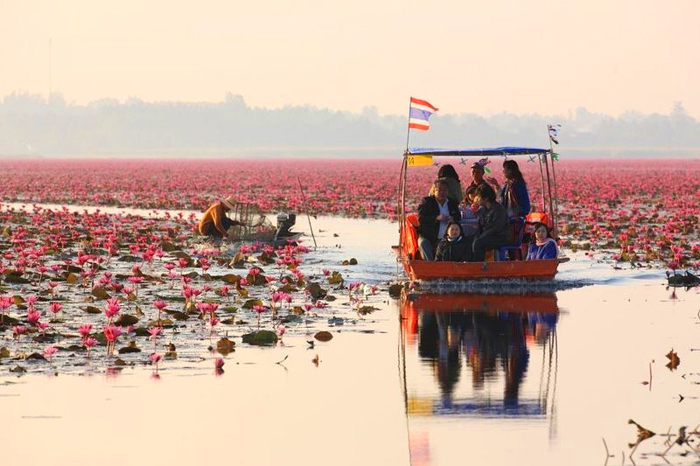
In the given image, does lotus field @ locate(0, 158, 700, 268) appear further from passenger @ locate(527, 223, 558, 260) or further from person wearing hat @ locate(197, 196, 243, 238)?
person wearing hat @ locate(197, 196, 243, 238)

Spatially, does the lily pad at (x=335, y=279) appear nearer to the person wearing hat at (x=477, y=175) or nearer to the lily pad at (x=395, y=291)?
the lily pad at (x=395, y=291)

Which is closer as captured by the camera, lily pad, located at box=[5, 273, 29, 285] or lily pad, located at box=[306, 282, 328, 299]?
lily pad, located at box=[306, 282, 328, 299]

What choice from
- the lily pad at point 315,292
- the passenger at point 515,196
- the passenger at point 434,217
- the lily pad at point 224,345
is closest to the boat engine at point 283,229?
the passenger at point 515,196

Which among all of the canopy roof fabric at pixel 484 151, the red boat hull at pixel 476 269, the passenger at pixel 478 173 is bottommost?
the red boat hull at pixel 476 269

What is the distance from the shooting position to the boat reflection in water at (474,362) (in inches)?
385

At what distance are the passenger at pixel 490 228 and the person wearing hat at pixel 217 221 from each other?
810 centimetres

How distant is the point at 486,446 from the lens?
8828 millimetres

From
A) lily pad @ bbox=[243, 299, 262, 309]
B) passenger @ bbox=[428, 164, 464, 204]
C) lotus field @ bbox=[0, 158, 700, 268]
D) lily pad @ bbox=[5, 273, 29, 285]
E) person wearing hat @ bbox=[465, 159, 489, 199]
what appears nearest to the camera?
lily pad @ bbox=[243, 299, 262, 309]

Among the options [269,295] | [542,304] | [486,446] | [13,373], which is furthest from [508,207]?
[486,446]

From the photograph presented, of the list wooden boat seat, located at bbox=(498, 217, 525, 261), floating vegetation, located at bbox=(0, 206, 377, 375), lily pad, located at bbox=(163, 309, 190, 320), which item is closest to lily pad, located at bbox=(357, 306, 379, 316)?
floating vegetation, located at bbox=(0, 206, 377, 375)

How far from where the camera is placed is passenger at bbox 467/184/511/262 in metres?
18.4

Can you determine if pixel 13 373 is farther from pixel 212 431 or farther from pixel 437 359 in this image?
pixel 437 359

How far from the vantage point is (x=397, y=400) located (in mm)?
10484

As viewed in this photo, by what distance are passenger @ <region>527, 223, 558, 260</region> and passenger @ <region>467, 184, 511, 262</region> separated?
60 centimetres
